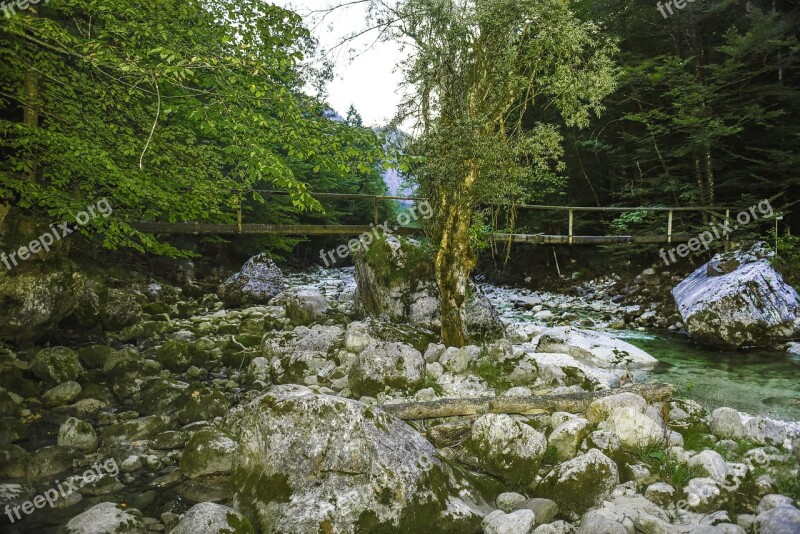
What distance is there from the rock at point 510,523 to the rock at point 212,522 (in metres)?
1.56

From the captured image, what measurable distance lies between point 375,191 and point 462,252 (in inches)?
633

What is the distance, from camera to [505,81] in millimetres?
6199

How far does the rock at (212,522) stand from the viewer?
8.82 feet

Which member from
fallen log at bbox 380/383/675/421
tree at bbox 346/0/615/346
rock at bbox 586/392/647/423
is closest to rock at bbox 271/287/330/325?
tree at bbox 346/0/615/346

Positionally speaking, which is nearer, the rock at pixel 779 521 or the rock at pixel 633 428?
the rock at pixel 779 521

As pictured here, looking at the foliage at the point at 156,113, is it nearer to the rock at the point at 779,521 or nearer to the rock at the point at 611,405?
the rock at the point at 611,405

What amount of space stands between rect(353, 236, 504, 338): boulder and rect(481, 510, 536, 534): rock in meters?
5.02

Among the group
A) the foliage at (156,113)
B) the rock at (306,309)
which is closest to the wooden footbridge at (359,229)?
the rock at (306,309)

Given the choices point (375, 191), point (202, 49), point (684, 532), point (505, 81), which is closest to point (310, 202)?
point (202, 49)

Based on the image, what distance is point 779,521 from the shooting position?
2.72m

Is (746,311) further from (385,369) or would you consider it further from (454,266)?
(385,369)

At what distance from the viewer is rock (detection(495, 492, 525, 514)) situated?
329cm

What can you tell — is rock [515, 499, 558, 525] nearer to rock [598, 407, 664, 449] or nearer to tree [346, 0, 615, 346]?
rock [598, 407, 664, 449]

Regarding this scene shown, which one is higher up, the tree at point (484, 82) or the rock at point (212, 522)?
the tree at point (484, 82)
